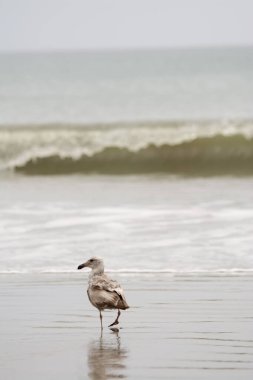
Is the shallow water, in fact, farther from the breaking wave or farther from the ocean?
the breaking wave

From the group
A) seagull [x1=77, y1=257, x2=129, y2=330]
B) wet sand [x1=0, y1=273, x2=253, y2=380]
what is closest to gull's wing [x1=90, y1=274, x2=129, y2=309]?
seagull [x1=77, y1=257, x2=129, y2=330]

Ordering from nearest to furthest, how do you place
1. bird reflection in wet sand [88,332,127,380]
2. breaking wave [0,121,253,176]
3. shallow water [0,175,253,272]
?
bird reflection in wet sand [88,332,127,380], shallow water [0,175,253,272], breaking wave [0,121,253,176]

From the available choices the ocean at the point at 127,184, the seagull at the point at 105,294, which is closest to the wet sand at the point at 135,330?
the seagull at the point at 105,294

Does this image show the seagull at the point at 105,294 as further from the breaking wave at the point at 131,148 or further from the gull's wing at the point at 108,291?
the breaking wave at the point at 131,148

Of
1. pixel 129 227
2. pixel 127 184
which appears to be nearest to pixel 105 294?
pixel 129 227

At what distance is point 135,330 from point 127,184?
38.4 ft

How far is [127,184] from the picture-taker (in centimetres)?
2014

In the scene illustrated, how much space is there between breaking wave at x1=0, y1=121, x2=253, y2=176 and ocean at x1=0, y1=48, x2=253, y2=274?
0.08 ft

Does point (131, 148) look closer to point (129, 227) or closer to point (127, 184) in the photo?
point (127, 184)

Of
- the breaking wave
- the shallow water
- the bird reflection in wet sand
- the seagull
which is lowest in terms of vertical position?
the bird reflection in wet sand

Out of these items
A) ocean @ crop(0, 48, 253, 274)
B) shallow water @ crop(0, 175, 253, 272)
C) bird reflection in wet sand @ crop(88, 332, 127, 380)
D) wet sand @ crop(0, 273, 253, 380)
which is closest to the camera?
bird reflection in wet sand @ crop(88, 332, 127, 380)

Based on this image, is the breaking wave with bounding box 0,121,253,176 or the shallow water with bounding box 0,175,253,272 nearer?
the shallow water with bounding box 0,175,253,272

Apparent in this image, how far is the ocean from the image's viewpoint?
39.2 ft

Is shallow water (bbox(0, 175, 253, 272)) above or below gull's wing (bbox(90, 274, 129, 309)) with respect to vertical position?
above
